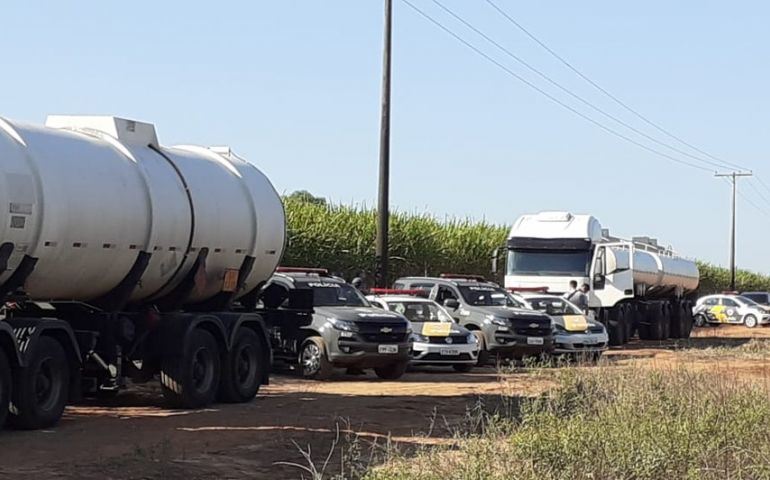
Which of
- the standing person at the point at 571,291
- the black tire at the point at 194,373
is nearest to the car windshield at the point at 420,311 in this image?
the black tire at the point at 194,373

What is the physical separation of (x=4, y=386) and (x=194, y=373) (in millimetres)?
4103

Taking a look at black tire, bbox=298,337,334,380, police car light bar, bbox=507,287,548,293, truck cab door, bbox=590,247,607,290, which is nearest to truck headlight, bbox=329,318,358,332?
black tire, bbox=298,337,334,380

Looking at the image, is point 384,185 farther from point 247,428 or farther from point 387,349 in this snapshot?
point 247,428

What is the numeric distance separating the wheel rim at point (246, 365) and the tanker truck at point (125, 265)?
0.02m

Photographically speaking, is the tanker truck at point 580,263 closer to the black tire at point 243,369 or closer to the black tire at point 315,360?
the black tire at point 315,360

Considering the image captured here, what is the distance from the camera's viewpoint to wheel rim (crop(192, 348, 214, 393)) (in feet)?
60.3

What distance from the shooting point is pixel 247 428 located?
16188 mm

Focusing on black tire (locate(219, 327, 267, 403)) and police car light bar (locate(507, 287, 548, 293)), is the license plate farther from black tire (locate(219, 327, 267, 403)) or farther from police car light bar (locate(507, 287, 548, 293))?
police car light bar (locate(507, 287, 548, 293))

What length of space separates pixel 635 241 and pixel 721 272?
151 feet

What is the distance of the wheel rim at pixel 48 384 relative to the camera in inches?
600

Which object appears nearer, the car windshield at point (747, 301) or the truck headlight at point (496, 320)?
the truck headlight at point (496, 320)

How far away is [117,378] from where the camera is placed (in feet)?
57.0

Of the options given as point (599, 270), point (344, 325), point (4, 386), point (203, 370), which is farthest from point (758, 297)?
point (4, 386)

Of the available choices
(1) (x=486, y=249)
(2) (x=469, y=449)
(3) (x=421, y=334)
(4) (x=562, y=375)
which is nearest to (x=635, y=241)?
(1) (x=486, y=249)
